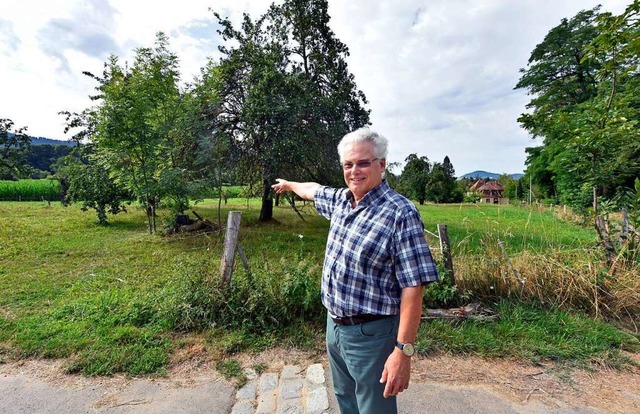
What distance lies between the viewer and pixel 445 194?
32.3 metres

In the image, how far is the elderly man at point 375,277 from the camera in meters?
1.18

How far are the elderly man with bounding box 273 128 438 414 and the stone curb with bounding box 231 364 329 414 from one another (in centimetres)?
96

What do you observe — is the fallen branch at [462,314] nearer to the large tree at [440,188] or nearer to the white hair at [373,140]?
the white hair at [373,140]

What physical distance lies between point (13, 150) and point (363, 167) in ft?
69.8

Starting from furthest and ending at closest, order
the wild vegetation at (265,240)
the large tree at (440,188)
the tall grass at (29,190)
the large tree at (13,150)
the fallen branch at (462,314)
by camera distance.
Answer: the large tree at (440,188) < the tall grass at (29,190) < the large tree at (13,150) < the fallen branch at (462,314) < the wild vegetation at (265,240)

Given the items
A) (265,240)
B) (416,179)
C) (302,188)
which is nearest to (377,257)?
(302,188)

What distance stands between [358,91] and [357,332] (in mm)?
10317

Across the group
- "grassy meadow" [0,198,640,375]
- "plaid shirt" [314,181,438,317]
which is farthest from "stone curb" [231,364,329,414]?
"plaid shirt" [314,181,438,317]

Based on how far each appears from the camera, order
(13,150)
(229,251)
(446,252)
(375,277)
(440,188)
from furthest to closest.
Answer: (440,188) → (13,150) → (446,252) → (229,251) → (375,277)

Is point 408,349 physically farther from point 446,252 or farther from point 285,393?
point 446,252

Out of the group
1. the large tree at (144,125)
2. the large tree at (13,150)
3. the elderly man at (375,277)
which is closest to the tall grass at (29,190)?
the large tree at (13,150)

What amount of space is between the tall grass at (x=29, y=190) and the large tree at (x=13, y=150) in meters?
7.63

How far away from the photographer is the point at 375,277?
4.20 ft

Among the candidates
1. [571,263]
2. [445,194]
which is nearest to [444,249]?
[571,263]
